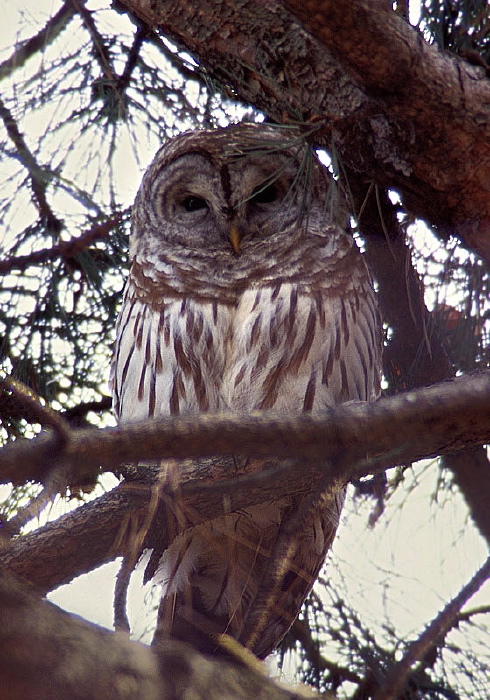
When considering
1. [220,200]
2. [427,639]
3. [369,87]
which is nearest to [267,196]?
[220,200]

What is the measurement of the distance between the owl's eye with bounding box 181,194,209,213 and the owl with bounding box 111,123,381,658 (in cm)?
17

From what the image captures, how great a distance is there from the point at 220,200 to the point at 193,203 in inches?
8.3

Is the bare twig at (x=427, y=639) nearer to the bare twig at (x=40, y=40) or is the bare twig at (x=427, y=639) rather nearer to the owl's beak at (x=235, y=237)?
the owl's beak at (x=235, y=237)

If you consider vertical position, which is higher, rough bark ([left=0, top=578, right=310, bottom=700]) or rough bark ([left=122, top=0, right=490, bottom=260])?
rough bark ([left=122, top=0, right=490, bottom=260])

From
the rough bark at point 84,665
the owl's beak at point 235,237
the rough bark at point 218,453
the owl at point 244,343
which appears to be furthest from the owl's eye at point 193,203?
the rough bark at point 84,665

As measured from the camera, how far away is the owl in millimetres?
2695

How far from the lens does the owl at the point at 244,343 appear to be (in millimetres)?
2695

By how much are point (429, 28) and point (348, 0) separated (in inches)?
40.6

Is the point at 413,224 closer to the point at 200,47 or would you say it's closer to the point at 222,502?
the point at 200,47

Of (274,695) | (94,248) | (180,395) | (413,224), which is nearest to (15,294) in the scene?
(94,248)

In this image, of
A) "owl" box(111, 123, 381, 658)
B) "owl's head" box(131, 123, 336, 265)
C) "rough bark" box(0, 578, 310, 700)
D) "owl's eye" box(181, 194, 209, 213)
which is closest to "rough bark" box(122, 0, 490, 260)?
"owl" box(111, 123, 381, 658)

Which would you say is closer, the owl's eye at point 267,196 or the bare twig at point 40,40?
the bare twig at point 40,40

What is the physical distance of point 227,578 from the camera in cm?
277

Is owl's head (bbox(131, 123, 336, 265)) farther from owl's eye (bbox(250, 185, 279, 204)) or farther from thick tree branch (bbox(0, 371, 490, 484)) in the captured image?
thick tree branch (bbox(0, 371, 490, 484))
